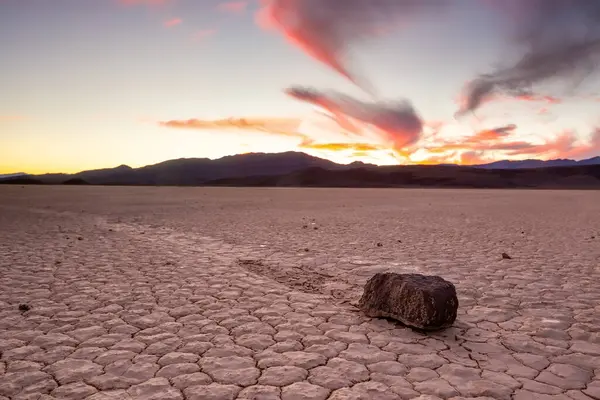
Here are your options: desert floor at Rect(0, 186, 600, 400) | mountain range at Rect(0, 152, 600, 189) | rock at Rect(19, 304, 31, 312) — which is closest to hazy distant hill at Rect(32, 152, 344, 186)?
mountain range at Rect(0, 152, 600, 189)

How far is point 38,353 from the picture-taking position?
3586 mm

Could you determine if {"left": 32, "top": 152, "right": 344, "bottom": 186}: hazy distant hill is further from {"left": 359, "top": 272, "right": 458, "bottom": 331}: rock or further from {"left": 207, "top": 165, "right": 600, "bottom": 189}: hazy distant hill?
{"left": 359, "top": 272, "right": 458, "bottom": 331}: rock

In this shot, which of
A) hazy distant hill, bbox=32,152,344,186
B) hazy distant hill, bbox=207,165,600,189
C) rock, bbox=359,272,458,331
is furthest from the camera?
hazy distant hill, bbox=32,152,344,186

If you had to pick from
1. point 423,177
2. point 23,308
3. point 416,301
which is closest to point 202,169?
point 423,177

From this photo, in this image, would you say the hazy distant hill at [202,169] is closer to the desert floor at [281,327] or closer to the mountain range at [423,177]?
the mountain range at [423,177]

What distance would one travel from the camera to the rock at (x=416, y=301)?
399cm

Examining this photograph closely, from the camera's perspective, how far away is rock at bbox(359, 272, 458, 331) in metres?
3.99

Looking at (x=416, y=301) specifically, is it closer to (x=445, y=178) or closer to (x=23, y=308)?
(x=23, y=308)

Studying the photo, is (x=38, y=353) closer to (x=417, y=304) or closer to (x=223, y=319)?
(x=223, y=319)

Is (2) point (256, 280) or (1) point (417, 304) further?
(2) point (256, 280)

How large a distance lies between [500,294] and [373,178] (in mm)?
96315

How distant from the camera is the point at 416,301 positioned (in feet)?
13.3

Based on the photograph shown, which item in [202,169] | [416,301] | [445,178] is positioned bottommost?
[416,301]

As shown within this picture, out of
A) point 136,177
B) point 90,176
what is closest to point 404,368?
point 136,177
